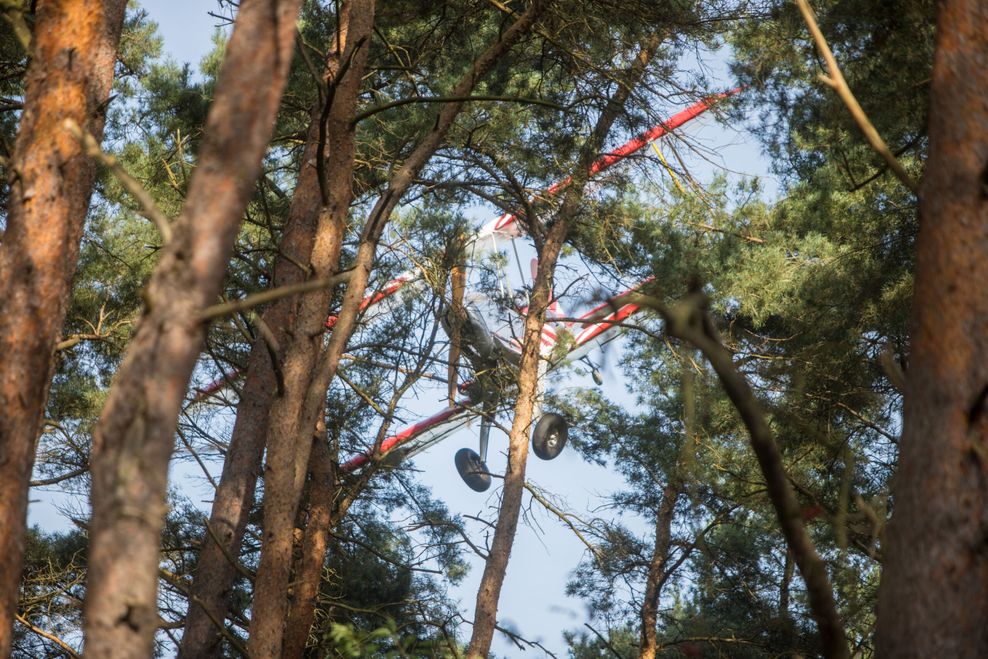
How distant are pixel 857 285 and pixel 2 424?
7.28 meters

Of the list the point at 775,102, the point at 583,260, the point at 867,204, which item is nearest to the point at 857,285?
the point at 867,204

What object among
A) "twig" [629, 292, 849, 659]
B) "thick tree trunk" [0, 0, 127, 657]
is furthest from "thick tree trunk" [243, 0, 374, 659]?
"twig" [629, 292, 849, 659]

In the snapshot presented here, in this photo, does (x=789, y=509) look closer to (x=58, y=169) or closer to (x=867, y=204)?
(x=58, y=169)

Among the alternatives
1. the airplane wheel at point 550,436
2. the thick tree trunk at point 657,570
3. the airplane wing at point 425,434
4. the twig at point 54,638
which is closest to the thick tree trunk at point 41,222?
the twig at point 54,638

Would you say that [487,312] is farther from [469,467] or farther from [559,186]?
[469,467]

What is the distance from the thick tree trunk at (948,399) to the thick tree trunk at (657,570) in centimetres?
1075

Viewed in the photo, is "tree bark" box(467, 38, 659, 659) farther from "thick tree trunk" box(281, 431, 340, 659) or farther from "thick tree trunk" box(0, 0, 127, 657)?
"thick tree trunk" box(0, 0, 127, 657)

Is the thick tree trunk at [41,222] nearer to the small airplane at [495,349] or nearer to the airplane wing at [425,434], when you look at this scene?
the small airplane at [495,349]

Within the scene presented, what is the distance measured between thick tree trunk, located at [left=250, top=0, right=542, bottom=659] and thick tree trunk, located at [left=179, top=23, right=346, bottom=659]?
5.22 ft

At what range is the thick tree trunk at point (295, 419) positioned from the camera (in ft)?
18.0

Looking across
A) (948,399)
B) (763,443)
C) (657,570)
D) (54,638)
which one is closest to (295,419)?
(54,638)

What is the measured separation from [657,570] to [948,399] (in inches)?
478

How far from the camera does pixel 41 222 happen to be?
4910mm

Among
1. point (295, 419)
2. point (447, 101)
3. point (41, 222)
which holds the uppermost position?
point (447, 101)
